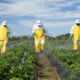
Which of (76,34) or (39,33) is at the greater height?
(39,33)

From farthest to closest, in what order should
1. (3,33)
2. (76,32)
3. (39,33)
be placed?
1. (3,33)
2. (76,32)
3. (39,33)

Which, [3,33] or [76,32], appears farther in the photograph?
[3,33]

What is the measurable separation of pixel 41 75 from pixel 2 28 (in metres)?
5.54

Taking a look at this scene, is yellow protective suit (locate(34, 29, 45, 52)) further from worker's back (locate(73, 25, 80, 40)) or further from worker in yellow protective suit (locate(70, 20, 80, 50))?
worker's back (locate(73, 25, 80, 40))

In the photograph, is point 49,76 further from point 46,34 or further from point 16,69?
point 46,34

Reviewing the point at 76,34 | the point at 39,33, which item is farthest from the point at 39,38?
the point at 76,34

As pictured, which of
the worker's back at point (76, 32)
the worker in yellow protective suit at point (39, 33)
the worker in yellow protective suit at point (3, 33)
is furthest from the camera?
the worker in yellow protective suit at point (3, 33)

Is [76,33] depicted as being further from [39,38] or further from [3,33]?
[3,33]

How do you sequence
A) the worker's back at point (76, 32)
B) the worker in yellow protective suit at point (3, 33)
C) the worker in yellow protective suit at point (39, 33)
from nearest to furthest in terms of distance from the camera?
the worker in yellow protective suit at point (39, 33) < the worker's back at point (76, 32) < the worker in yellow protective suit at point (3, 33)

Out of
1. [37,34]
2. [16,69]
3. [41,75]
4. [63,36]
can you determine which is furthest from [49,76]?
[63,36]

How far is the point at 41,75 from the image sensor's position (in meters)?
7.75

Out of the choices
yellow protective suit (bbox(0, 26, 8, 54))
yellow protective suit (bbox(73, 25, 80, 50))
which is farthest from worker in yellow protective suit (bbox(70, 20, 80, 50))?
yellow protective suit (bbox(0, 26, 8, 54))

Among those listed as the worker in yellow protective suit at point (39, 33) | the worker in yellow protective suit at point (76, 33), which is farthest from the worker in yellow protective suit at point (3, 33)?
the worker in yellow protective suit at point (76, 33)

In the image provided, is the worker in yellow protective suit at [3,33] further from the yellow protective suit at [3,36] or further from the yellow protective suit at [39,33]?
the yellow protective suit at [39,33]
